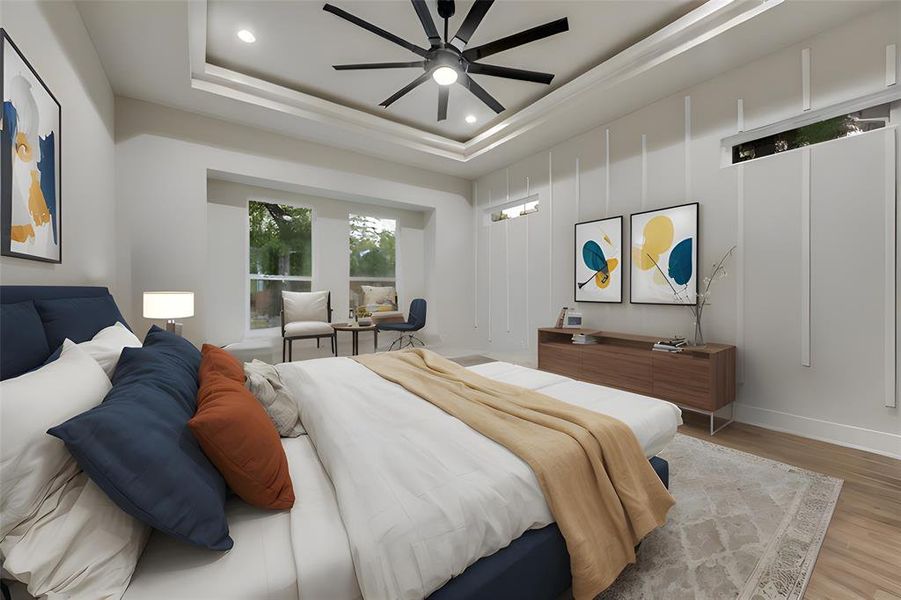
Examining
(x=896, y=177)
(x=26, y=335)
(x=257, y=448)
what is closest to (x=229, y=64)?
(x=26, y=335)

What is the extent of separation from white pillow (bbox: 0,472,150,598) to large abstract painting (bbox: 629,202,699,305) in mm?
4104

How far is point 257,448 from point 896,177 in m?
4.12

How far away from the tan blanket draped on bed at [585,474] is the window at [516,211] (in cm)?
407

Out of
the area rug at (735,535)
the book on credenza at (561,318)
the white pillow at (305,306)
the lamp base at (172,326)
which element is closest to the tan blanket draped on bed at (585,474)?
the area rug at (735,535)

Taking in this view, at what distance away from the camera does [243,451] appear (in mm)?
1048

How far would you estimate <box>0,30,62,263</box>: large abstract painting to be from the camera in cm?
152

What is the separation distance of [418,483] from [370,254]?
219 inches

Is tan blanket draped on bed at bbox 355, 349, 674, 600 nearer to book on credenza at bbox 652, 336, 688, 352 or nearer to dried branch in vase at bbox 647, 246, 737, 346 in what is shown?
book on credenza at bbox 652, 336, 688, 352

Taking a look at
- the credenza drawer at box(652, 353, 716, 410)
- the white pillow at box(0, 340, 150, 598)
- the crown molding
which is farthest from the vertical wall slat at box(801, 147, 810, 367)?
the white pillow at box(0, 340, 150, 598)

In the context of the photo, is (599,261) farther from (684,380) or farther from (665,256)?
(684,380)

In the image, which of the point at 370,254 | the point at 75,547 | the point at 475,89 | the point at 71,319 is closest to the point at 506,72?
the point at 475,89

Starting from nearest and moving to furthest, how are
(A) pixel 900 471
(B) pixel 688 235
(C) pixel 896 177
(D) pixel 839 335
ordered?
(A) pixel 900 471
(C) pixel 896 177
(D) pixel 839 335
(B) pixel 688 235

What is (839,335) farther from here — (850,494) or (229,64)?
(229,64)

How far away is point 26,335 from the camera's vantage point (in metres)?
1.39
